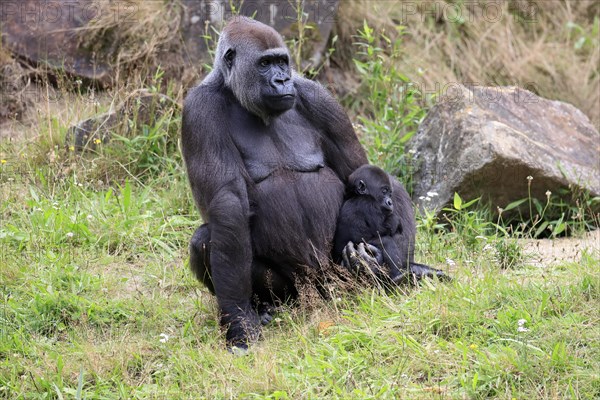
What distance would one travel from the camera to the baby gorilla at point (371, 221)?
215 inches

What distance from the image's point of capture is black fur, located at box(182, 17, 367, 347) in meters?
5.10

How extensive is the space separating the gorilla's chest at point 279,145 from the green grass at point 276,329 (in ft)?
2.78

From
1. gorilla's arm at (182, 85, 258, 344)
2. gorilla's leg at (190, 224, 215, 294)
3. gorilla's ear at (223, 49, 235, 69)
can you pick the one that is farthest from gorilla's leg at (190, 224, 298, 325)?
gorilla's ear at (223, 49, 235, 69)

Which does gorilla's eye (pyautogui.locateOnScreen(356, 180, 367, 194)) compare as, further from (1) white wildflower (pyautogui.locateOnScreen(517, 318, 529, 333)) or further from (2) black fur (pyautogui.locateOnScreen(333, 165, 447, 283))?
(1) white wildflower (pyautogui.locateOnScreen(517, 318, 529, 333))

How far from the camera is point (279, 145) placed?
550cm

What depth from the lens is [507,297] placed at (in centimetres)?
496

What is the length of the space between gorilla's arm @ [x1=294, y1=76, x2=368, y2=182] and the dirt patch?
4.33 feet

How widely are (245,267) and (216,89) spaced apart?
44.4 inches

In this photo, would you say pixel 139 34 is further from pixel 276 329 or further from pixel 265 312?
pixel 276 329

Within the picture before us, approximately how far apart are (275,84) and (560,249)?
2.51 meters

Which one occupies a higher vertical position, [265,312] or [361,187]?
[361,187]

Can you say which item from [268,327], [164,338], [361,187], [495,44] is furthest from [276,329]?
[495,44]

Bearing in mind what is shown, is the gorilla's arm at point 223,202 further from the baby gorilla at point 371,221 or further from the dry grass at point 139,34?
the dry grass at point 139,34

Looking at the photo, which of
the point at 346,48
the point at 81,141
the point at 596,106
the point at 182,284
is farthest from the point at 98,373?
the point at 596,106
